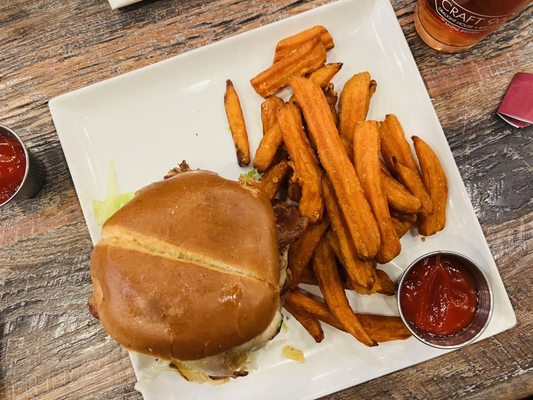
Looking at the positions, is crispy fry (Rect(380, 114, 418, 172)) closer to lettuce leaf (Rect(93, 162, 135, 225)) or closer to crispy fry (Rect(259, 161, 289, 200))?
crispy fry (Rect(259, 161, 289, 200))

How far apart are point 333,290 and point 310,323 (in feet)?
0.58

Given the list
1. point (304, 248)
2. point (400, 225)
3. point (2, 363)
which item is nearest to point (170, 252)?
point (304, 248)

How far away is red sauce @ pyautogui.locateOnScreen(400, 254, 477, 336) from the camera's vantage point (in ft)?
5.62

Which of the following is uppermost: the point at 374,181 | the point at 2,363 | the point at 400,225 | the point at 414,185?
the point at 374,181

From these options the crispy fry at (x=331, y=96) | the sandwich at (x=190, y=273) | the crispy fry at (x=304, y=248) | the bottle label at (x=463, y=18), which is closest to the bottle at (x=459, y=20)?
the bottle label at (x=463, y=18)

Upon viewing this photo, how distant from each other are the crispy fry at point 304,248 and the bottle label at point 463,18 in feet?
2.83

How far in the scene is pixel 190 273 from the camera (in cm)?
135

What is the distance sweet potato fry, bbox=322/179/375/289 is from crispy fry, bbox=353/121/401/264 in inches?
2.9

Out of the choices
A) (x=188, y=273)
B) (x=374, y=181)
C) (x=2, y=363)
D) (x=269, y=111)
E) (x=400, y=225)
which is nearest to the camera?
(x=188, y=273)

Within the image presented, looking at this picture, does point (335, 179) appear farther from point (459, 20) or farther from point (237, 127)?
point (459, 20)

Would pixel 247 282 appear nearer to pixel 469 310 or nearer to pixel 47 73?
pixel 469 310

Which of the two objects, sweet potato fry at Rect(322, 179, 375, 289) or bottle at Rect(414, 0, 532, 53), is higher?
bottle at Rect(414, 0, 532, 53)

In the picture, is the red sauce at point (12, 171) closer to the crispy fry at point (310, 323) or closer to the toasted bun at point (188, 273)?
the toasted bun at point (188, 273)

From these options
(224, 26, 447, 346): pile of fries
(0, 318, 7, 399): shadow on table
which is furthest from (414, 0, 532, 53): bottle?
(0, 318, 7, 399): shadow on table
